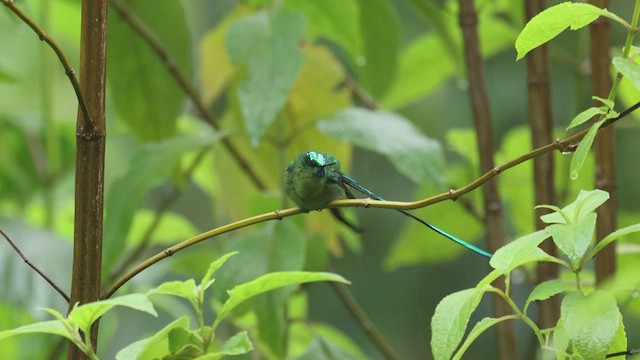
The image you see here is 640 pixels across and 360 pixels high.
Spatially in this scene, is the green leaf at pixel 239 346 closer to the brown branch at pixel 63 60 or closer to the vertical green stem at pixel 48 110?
the brown branch at pixel 63 60

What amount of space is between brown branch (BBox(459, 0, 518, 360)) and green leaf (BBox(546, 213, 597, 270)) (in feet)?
1.35

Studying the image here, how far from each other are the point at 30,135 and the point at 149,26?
1.80 ft

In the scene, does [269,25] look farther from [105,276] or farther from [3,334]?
[3,334]

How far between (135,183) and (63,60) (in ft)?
1.47

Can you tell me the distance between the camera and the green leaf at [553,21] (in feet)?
1.52

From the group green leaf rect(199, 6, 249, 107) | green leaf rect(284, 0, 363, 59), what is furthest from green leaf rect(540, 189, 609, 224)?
green leaf rect(199, 6, 249, 107)

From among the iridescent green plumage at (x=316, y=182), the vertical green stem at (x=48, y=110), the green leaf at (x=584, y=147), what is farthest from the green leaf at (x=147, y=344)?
the vertical green stem at (x=48, y=110)

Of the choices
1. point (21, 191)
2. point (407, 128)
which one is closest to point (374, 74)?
point (407, 128)

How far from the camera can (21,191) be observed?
1431 mm

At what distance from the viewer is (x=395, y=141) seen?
0.91 meters

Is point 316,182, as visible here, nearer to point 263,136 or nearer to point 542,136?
point 542,136

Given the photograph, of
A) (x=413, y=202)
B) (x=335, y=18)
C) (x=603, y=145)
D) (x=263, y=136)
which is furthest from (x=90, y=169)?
(x=335, y=18)

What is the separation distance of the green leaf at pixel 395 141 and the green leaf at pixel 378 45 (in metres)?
0.10

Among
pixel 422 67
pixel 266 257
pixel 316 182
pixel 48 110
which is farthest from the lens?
pixel 422 67
